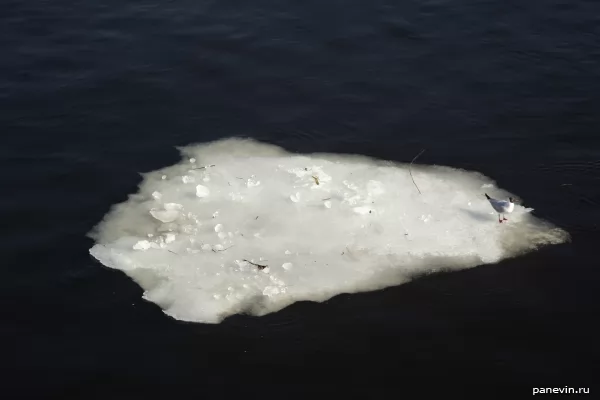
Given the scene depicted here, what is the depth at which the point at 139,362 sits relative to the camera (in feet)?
30.6

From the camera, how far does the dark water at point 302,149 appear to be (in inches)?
364

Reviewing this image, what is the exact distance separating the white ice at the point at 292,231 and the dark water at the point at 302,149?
34 centimetres

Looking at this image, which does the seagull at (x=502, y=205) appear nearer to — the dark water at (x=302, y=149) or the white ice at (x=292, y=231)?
the white ice at (x=292, y=231)

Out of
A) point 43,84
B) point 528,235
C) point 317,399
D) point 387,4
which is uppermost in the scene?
point 387,4

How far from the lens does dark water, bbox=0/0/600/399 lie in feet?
30.3

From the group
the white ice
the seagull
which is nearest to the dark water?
the white ice

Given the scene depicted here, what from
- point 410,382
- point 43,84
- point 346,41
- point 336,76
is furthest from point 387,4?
point 410,382

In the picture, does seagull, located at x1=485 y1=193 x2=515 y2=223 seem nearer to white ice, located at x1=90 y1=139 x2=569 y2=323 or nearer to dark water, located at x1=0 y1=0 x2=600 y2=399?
white ice, located at x1=90 y1=139 x2=569 y2=323

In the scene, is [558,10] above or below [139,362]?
above

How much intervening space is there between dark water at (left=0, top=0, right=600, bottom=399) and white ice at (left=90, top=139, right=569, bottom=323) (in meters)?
0.34

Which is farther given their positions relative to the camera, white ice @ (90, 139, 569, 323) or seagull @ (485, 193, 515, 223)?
seagull @ (485, 193, 515, 223)


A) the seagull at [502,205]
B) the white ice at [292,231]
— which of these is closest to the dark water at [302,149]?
the white ice at [292,231]

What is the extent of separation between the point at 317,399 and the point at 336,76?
841 centimetres

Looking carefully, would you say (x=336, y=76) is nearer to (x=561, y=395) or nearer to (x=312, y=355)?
(x=312, y=355)
